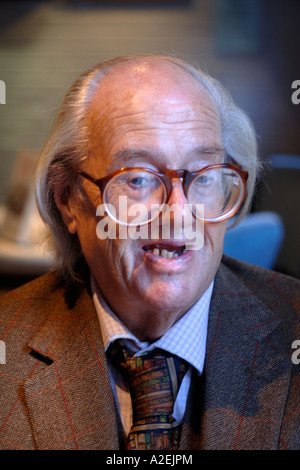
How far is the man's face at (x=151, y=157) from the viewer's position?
1106mm

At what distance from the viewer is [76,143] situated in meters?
1.21

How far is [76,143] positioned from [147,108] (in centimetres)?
19

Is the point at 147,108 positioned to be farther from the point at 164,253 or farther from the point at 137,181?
the point at 164,253

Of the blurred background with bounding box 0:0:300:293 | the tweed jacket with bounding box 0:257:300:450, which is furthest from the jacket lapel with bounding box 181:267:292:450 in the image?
the blurred background with bounding box 0:0:300:293

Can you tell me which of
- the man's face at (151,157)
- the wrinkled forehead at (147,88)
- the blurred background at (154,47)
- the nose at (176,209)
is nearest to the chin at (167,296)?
the man's face at (151,157)

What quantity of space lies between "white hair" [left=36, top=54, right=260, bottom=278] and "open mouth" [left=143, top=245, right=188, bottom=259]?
0.79ft

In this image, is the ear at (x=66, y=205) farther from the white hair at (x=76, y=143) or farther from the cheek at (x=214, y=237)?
the cheek at (x=214, y=237)

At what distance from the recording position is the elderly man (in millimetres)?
1098

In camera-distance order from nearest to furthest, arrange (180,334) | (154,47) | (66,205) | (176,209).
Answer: (176,209) → (180,334) → (66,205) → (154,47)

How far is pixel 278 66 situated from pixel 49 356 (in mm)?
3357

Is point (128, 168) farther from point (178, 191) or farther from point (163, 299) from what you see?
point (163, 299)

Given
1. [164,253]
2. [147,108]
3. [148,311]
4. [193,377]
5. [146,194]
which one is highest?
[147,108]

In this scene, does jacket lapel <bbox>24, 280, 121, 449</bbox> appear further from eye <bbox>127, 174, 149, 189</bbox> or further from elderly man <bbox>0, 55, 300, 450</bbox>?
eye <bbox>127, 174, 149, 189</bbox>

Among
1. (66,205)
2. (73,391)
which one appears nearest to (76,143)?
(66,205)
